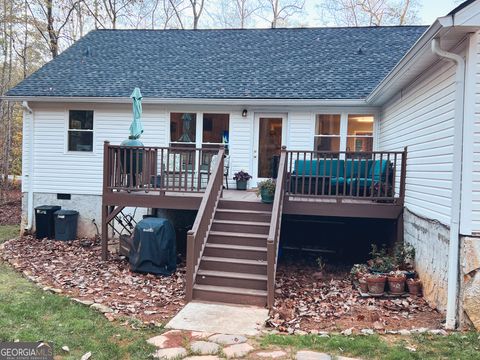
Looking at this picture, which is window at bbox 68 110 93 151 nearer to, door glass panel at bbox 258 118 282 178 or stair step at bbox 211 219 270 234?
door glass panel at bbox 258 118 282 178

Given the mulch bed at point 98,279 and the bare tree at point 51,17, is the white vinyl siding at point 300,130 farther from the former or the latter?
the bare tree at point 51,17

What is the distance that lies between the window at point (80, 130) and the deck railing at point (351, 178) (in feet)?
18.6

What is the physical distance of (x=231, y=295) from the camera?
18.1 feet

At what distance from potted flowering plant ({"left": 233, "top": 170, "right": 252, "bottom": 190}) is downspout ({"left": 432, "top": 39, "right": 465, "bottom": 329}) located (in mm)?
5352

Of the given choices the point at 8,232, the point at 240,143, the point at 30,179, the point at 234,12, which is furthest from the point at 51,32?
the point at 240,143

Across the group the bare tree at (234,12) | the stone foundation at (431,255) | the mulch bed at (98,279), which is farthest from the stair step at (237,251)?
the bare tree at (234,12)

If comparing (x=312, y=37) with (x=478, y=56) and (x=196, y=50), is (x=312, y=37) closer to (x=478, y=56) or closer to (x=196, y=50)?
(x=196, y=50)

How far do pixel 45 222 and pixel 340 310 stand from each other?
7.62 metres

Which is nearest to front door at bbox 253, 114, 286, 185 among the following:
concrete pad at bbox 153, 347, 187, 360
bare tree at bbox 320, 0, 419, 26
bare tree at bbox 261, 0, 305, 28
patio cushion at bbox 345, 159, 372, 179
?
patio cushion at bbox 345, 159, 372, 179

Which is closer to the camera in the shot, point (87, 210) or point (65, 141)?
point (87, 210)

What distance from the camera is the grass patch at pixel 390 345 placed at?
373 centimetres

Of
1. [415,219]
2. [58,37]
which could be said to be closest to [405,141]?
[415,219]

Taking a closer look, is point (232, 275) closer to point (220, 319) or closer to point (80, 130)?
point (220, 319)

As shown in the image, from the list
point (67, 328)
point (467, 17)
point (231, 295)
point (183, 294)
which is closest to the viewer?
point (467, 17)
